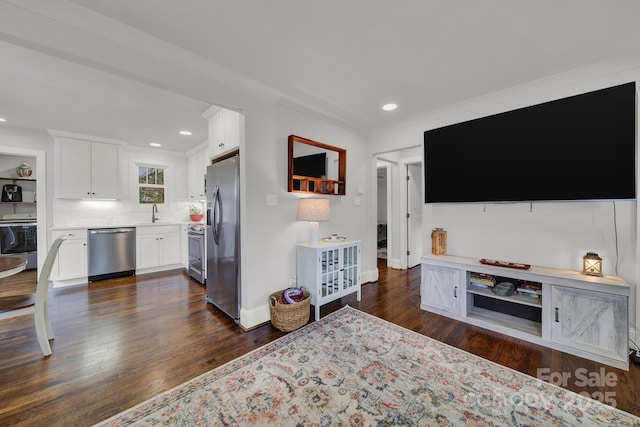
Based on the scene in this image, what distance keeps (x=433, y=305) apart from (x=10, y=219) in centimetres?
767

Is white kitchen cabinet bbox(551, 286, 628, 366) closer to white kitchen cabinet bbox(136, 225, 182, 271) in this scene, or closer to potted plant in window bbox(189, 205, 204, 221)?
potted plant in window bbox(189, 205, 204, 221)

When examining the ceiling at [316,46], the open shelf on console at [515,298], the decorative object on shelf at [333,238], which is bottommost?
the open shelf on console at [515,298]

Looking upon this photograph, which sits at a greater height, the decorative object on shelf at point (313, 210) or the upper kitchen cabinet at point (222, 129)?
the upper kitchen cabinet at point (222, 129)

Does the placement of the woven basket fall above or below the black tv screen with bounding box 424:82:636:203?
below

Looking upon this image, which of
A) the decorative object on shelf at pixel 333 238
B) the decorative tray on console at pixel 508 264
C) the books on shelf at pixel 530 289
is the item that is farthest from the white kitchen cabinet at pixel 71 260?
the books on shelf at pixel 530 289

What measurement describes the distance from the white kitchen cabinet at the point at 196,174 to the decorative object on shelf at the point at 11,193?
3258 millimetres

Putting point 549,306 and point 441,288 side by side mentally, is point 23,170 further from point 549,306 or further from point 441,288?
point 549,306

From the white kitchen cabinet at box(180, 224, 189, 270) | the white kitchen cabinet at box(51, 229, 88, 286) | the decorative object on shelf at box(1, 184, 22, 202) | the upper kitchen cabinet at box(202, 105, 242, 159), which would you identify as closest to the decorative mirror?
the upper kitchen cabinet at box(202, 105, 242, 159)

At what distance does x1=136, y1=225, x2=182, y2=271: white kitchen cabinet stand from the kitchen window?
33.5 inches

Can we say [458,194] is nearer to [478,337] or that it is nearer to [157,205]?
[478,337]

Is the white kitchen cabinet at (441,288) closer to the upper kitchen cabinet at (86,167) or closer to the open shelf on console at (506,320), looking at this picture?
the open shelf on console at (506,320)

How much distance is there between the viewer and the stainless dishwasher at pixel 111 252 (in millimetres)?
3984

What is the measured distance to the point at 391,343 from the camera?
2148mm

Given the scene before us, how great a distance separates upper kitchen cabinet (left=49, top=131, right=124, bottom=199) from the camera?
3941mm
